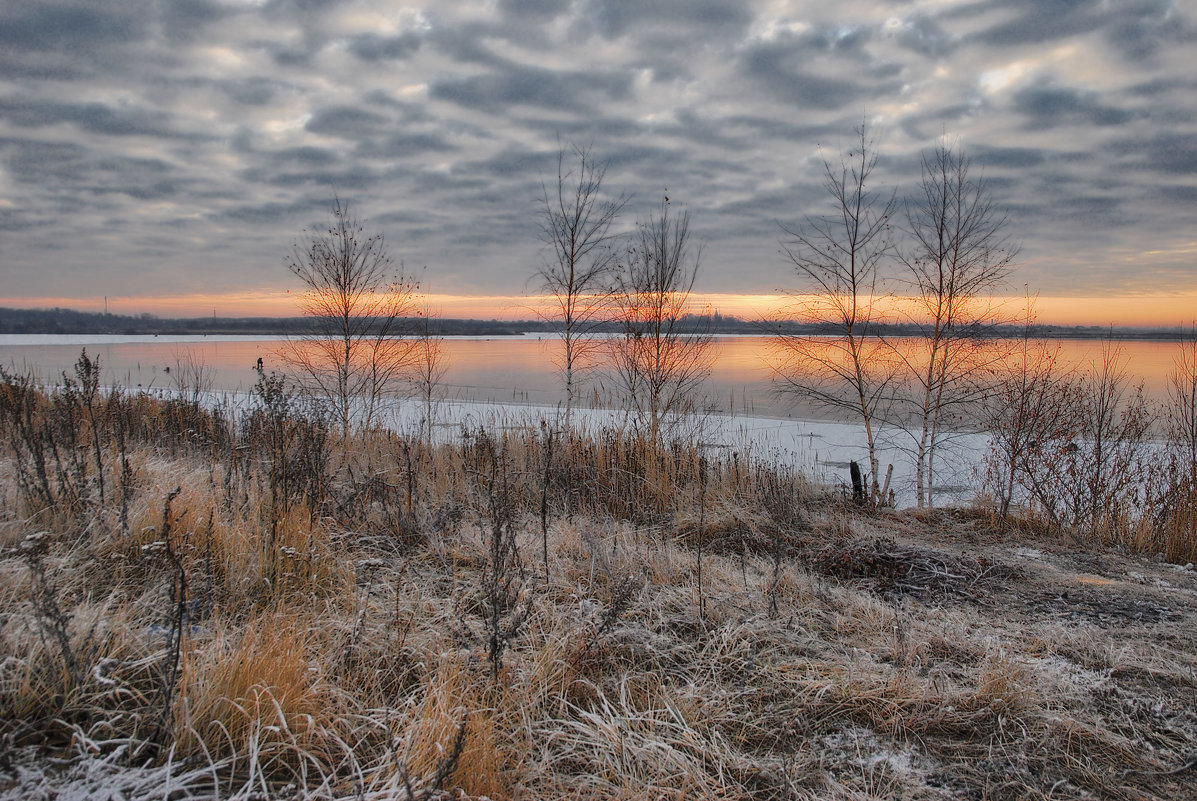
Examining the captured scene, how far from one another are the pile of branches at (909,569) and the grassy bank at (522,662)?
3 cm

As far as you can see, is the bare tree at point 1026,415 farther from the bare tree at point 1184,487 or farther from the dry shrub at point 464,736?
the dry shrub at point 464,736

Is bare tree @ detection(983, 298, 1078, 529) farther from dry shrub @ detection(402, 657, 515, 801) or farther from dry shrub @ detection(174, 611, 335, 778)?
dry shrub @ detection(174, 611, 335, 778)

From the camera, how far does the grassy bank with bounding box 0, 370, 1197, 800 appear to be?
2.20m

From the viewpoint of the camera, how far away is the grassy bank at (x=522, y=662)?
2.20m

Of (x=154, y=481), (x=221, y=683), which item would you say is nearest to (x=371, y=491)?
(x=154, y=481)

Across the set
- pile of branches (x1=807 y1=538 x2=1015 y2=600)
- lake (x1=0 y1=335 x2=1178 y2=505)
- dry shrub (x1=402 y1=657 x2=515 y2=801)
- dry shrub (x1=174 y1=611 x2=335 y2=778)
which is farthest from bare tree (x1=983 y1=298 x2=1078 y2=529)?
dry shrub (x1=174 y1=611 x2=335 y2=778)

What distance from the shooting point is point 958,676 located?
325cm

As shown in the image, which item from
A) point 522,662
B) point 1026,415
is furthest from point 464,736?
point 1026,415

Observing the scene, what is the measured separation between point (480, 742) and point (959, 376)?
10858mm

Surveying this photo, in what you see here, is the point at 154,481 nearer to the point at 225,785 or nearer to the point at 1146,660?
the point at 225,785

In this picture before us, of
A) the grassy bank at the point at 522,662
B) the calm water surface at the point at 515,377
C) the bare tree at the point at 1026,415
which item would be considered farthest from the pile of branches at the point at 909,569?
the calm water surface at the point at 515,377

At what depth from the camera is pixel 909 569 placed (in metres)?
5.27

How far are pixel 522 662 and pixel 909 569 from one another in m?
3.73

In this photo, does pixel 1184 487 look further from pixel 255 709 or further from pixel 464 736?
pixel 255 709
